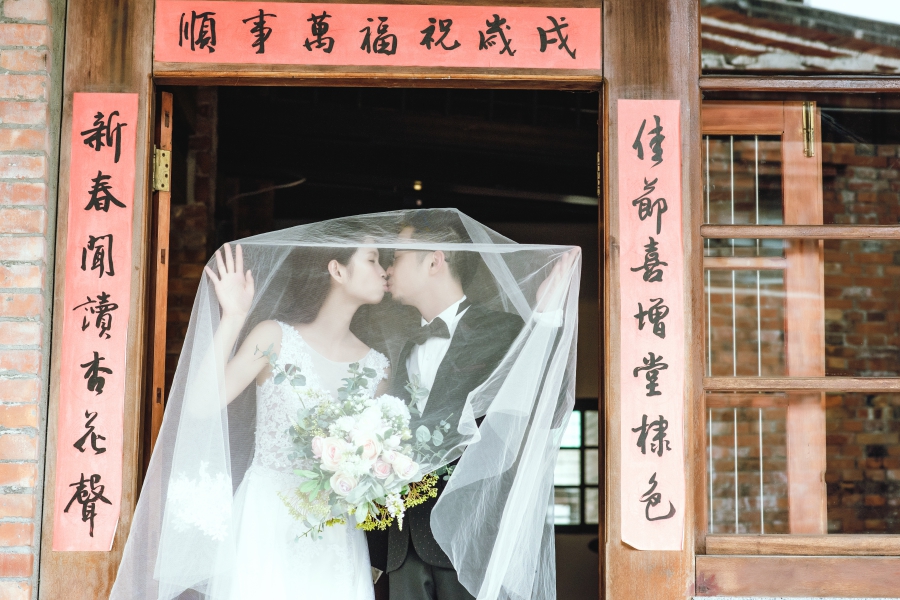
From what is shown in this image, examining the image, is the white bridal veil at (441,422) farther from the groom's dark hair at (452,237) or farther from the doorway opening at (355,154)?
the doorway opening at (355,154)

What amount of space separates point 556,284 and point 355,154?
2553 millimetres

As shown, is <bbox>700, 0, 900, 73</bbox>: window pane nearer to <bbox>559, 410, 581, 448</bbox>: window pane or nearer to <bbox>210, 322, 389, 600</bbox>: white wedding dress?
<bbox>210, 322, 389, 600</bbox>: white wedding dress

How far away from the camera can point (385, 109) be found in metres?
4.37

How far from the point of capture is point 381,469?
2.15m

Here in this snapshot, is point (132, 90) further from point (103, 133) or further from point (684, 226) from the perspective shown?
point (684, 226)

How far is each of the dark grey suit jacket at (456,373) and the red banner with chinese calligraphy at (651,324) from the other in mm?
337

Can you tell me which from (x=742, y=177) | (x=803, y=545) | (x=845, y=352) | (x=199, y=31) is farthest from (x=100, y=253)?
(x=845, y=352)

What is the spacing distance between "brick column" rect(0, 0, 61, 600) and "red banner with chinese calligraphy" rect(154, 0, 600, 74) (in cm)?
37

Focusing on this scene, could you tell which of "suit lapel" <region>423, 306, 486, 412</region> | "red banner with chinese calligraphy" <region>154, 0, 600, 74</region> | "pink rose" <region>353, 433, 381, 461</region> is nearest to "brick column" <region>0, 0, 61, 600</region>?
"red banner with chinese calligraphy" <region>154, 0, 600, 74</region>

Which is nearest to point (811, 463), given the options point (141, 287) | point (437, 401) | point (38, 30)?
point (437, 401)

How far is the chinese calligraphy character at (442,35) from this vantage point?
2371mm

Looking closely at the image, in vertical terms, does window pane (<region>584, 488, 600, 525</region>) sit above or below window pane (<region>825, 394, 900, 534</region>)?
below

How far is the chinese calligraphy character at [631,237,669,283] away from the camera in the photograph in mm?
2283

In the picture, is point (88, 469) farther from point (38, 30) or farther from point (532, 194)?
point (532, 194)
